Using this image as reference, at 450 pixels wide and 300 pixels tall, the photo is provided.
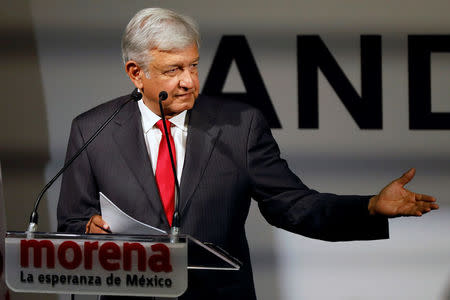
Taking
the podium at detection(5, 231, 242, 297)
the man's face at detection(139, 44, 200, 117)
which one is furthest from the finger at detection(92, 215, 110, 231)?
the man's face at detection(139, 44, 200, 117)

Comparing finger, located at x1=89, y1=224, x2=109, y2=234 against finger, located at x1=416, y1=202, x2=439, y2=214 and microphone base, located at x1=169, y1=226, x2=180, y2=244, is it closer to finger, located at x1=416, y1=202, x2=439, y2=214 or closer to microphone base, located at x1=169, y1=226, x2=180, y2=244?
microphone base, located at x1=169, y1=226, x2=180, y2=244

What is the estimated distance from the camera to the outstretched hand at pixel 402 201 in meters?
1.71

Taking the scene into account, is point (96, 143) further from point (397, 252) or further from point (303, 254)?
point (397, 252)

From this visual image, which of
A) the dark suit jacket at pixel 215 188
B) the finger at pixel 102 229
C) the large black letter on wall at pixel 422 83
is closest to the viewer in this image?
the finger at pixel 102 229

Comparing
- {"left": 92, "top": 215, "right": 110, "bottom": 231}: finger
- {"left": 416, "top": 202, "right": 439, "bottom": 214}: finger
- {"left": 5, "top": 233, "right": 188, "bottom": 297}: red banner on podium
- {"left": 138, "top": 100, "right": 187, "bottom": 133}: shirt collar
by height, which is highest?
{"left": 138, "top": 100, "right": 187, "bottom": 133}: shirt collar

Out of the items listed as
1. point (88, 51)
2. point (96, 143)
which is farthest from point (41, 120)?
point (96, 143)

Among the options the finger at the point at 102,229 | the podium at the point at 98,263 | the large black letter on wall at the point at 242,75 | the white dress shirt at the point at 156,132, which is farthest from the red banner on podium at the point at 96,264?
the large black letter on wall at the point at 242,75

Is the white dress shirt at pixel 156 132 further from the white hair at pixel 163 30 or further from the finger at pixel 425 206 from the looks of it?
the finger at pixel 425 206

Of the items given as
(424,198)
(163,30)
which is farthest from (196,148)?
(424,198)

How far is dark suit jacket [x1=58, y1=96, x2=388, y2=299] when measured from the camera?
Result: 6.28 ft

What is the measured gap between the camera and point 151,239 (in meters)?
1.55

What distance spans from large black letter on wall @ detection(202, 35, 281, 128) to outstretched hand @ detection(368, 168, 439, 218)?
1.17 metres

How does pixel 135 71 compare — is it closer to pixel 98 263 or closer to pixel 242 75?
pixel 98 263

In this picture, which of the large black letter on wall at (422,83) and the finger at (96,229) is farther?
the large black letter on wall at (422,83)
